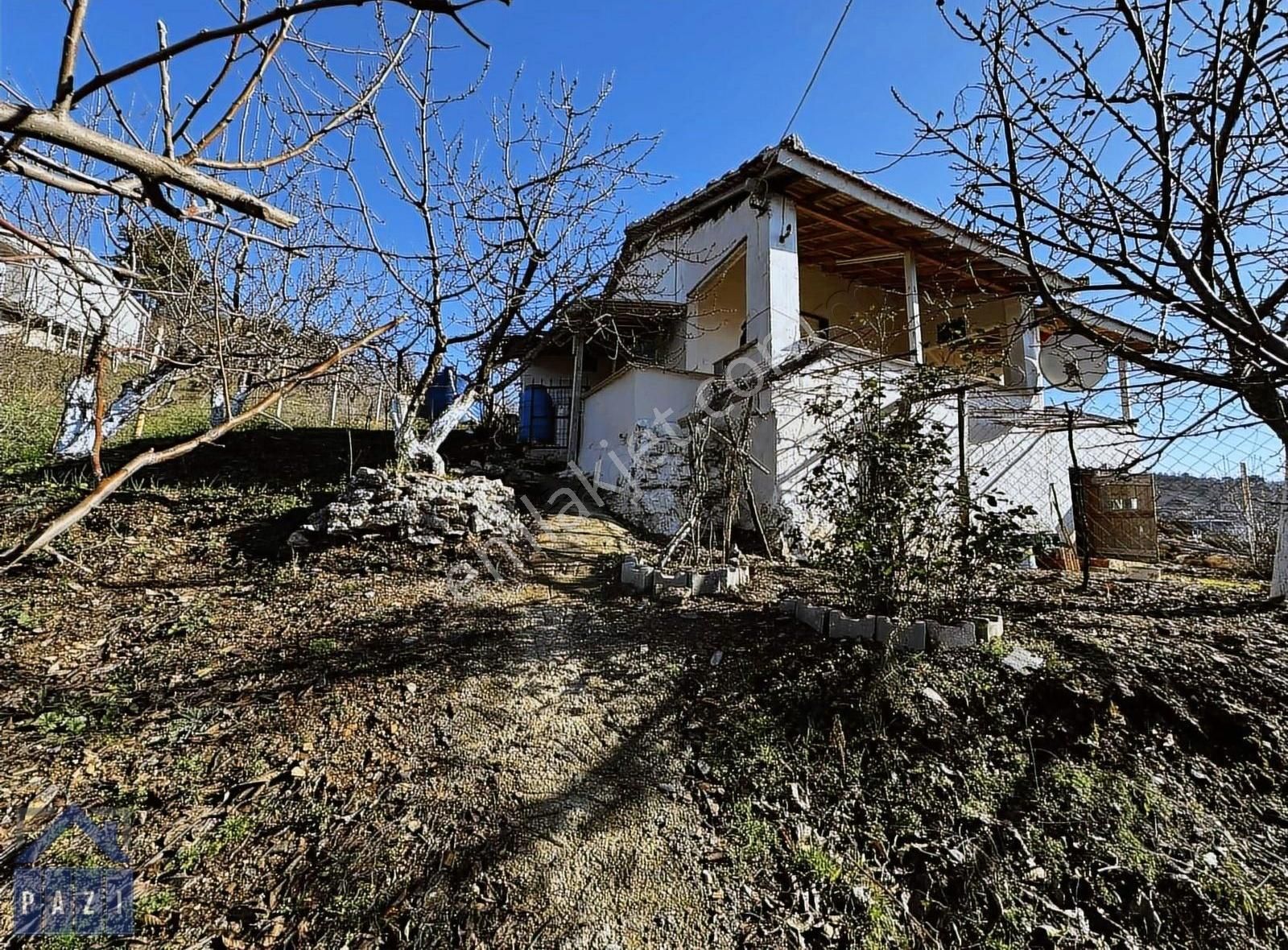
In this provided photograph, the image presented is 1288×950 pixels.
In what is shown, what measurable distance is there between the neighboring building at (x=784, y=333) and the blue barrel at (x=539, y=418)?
4.31ft

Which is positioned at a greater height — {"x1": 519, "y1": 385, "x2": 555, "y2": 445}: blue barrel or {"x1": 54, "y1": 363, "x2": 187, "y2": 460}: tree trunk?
{"x1": 519, "y1": 385, "x2": 555, "y2": 445}: blue barrel

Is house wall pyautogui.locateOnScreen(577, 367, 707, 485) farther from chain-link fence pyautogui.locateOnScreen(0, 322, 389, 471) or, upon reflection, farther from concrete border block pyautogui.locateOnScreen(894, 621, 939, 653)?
concrete border block pyautogui.locateOnScreen(894, 621, 939, 653)

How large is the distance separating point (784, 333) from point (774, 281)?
720 mm

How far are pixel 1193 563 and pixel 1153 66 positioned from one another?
726 centimetres

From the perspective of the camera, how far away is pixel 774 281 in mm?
6414

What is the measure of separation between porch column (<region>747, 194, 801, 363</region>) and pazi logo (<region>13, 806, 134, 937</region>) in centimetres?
611

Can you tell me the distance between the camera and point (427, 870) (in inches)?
71.1

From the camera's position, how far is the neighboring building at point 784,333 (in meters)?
5.98

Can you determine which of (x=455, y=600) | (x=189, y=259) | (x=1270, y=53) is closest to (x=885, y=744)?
(x=1270, y=53)

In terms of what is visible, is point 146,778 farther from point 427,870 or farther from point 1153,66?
point 1153,66

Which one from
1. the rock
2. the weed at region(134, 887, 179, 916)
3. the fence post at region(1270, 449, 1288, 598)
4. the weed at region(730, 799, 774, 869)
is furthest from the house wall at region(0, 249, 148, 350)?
the fence post at region(1270, 449, 1288, 598)

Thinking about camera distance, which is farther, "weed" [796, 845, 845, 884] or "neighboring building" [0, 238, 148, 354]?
"weed" [796, 845, 845, 884]

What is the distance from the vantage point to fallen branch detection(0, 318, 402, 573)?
1.70 ft

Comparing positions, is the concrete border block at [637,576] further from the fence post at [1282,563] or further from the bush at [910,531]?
the fence post at [1282,563]
